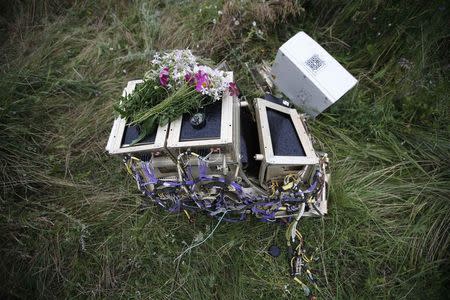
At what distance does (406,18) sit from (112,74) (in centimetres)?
304

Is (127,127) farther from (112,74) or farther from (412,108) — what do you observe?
(412,108)

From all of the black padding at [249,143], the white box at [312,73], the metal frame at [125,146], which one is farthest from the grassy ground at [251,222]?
the metal frame at [125,146]

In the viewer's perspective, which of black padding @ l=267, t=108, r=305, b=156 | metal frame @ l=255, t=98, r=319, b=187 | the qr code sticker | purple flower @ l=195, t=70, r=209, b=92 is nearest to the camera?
purple flower @ l=195, t=70, r=209, b=92

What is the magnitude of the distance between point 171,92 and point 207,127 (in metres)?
0.36

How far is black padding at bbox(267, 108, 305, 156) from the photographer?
7.37ft

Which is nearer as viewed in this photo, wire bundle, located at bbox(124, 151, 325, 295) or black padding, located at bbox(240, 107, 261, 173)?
wire bundle, located at bbox(124, 151, 325, 295)

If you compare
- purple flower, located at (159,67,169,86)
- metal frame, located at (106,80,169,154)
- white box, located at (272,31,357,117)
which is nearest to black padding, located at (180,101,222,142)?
metal frame, located at (106,80,169,154)

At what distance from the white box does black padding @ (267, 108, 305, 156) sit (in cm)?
36

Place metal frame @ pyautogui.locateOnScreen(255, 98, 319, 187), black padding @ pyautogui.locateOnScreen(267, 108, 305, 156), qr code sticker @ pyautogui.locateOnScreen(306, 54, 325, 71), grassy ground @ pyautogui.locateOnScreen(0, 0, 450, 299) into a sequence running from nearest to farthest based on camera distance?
metal frame @ pyautogui.locateOnScreen(255, 98, 319, 187) < black padding @ pyautogui.locateOnScreen(267, 108, 305, 156) < grassy ground @ pyautogui.locateOnScreen(0, 0, 450, 299) < qr code sticker @ pyautogui.locateOnScreen(306, 54, 325, 71)

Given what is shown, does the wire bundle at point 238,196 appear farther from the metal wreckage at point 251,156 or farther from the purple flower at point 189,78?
the purple flower at point 189,78

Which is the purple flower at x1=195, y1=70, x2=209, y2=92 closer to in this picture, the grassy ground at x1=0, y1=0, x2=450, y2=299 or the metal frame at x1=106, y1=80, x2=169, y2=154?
the metal frame at x1=106, y1=80, x2=169, y2=154

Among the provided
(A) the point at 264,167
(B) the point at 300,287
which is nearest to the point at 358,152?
(A) the point at 264,167

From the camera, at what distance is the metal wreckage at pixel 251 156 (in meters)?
2.05

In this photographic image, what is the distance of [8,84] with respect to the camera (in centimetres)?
322
